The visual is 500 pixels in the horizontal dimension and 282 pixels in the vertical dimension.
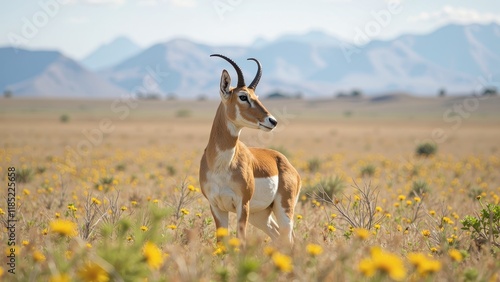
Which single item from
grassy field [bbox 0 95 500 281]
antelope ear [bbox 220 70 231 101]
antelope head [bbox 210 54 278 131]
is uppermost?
antelope ear [bbox 220 70 231 101]

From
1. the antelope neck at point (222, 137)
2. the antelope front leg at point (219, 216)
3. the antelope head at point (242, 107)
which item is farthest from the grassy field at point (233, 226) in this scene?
the antelope head at point (242, 107)

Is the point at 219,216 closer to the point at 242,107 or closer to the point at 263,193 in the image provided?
the point at 263,193

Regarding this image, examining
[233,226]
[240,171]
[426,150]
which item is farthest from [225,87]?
[426,150]

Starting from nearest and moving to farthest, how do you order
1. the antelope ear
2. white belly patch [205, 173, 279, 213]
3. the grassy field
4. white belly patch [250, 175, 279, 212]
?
the grassy field, white belly patch [205, 173, 279, 213], the antelope ear, white belly patch [250, 175, 279, 212]

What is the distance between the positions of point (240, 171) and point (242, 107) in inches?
31.5

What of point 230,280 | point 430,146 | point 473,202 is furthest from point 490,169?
point 230,280

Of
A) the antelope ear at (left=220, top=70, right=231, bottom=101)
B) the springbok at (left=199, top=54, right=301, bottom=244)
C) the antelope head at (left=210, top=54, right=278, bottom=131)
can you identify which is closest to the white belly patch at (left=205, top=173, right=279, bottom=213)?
the springbok at (left=199, top=54, right=301, bottom=244)

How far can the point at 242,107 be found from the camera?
20.6ft

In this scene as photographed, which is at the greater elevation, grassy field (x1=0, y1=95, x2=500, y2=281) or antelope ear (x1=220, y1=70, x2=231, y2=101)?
antelope ear (x1=220, y1=70, x2=231, y2=101)

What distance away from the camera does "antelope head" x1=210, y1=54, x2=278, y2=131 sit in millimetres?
6258

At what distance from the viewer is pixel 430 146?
24.2m

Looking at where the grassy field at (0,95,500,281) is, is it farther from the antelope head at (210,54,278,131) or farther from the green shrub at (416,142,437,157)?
the antelope head at (210,54,278,131)

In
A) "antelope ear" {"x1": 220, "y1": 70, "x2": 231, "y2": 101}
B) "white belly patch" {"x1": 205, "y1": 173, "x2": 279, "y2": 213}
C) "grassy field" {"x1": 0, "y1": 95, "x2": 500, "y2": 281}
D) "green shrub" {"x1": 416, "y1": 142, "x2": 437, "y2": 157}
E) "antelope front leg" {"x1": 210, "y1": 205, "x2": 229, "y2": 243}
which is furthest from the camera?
"green shrub" {"x1": 416, "y1": 142, "x2": 437, "y2": 157}

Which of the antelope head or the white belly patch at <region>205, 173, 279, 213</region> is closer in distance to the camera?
the white belly patch at <region>205, 173, 279, 213</region>
